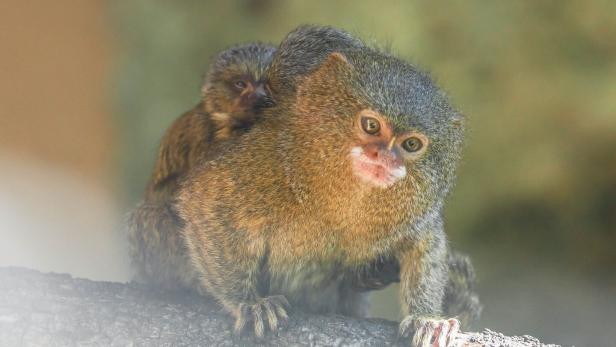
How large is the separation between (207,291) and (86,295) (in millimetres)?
476

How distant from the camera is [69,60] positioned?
6.96 meters

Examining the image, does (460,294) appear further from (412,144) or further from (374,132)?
(374,132)

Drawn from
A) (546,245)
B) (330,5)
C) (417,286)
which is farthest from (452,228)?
(417,286)

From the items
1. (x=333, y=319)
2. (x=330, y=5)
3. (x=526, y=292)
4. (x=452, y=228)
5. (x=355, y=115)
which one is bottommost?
(x=333, y=319)

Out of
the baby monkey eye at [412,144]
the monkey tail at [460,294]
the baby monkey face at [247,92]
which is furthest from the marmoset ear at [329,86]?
the monkey tail at [460,294]

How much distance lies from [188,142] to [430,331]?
143 cm

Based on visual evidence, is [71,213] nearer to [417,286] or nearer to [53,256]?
[53,256]

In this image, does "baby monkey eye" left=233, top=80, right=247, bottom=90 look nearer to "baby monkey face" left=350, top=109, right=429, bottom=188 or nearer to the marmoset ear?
the marmoset ear

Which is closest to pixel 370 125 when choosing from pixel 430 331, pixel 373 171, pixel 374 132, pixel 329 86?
pixel 374 132

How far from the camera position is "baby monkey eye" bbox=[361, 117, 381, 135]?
2.98 metres

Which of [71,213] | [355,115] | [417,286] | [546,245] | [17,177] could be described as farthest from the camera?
[71,213]

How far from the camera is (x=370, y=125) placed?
2996 millimetres

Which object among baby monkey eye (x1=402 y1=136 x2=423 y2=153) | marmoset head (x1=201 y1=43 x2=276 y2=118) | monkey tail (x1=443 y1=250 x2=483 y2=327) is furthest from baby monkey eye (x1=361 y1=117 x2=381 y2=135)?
monkey tail (x1=443 y1=250 x2=483 y2=327)

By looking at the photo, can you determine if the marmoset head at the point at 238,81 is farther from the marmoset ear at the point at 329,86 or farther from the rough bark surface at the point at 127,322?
the rough bark surface at the point at 127,322
